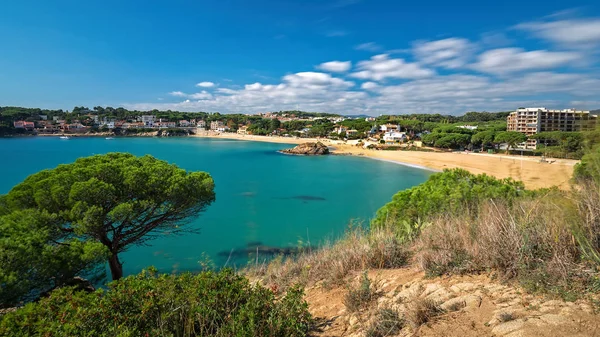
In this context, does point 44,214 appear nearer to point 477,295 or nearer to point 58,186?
point 58,186

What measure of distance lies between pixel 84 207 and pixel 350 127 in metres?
95.0

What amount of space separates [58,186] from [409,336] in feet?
26.0

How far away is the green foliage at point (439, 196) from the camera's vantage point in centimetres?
839

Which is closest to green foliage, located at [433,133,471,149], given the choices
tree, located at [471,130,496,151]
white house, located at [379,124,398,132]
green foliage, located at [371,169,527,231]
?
tree, located at [471,130,496,151]

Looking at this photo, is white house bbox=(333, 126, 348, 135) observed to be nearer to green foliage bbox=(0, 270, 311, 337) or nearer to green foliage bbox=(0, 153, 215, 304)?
green foliage bbox=(0, 153, 215, 304)

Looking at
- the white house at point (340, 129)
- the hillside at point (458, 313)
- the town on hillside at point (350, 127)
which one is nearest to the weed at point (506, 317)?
the hillside at point (458, 313)

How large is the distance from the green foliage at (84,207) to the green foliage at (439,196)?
18.2 ft

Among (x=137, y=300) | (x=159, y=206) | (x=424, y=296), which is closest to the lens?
(x=137, y=300)

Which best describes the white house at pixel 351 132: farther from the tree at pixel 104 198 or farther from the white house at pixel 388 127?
the tree at pixel 104 198

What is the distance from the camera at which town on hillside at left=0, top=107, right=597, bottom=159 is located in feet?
195

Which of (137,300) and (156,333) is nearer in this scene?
(156,333)

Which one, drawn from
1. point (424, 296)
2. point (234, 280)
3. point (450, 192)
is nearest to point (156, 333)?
point (234, 280)

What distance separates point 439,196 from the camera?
362 inches

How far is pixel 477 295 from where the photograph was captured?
2832 millimetres
